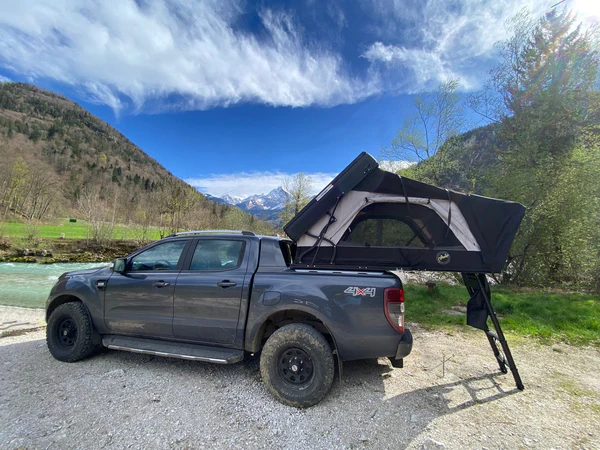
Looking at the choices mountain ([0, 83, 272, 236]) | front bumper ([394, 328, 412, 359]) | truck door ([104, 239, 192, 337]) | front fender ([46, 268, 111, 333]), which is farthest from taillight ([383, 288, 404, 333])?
mountain ([0, 83, 272, 236])

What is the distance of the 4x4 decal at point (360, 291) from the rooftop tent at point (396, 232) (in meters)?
0.45

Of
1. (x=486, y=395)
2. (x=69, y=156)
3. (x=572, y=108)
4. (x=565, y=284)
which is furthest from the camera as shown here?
(x=69, y=156)

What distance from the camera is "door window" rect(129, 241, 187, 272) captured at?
12.7ft

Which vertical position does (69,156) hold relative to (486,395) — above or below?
above

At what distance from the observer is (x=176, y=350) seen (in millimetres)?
3418

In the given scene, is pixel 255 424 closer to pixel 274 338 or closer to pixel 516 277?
pixel 274 338

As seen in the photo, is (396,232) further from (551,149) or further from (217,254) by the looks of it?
(551,149)

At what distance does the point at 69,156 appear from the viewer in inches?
3917

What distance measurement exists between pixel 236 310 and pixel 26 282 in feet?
54.8

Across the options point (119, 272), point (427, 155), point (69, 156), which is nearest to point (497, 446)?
point (119, 272)

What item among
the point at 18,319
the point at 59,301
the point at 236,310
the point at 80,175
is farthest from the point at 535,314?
the point at 80,175

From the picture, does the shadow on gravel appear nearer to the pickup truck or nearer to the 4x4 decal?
the pickup truck

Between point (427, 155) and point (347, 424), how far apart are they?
48.7 feet

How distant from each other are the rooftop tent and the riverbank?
87.7ft
